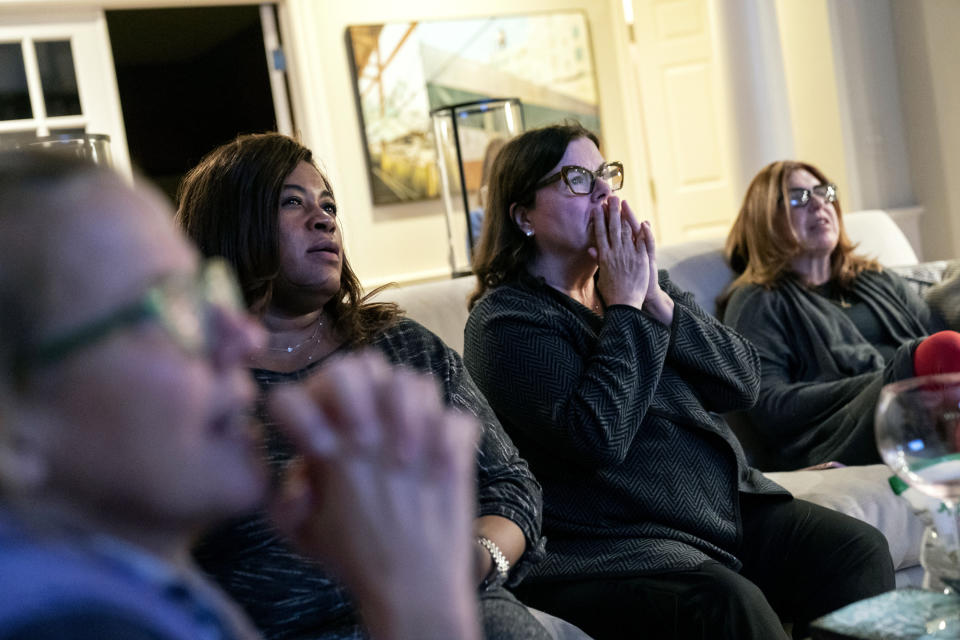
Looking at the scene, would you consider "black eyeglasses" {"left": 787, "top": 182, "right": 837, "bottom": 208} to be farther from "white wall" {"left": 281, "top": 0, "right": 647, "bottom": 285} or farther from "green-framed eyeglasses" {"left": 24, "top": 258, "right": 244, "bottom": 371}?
"white wall" {"left": 281, "top": 0, "right": 647, "bottom": 285}

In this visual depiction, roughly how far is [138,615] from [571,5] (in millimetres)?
5603

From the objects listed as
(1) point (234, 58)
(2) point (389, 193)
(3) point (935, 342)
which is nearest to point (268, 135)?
(3) point (935, 342)

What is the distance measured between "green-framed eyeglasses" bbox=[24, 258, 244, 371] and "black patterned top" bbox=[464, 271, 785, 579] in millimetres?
1261

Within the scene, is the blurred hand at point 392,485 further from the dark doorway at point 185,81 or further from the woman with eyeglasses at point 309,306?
the dark doorway at point 185,81

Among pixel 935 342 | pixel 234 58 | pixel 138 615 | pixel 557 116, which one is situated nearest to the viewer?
pixel 138 615

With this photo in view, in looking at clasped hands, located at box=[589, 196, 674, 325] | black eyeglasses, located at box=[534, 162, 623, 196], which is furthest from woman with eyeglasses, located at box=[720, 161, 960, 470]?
black eyeglasses, located at box=[534, 162, 623, 196]

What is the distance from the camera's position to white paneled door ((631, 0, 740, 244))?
18.6ft

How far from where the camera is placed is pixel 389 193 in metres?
5.17

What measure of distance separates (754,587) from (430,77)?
4061mm

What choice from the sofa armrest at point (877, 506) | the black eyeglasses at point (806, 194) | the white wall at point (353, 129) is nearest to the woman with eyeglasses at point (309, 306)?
the sofa armrest at point (877, 506)

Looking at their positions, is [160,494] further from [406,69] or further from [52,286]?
[406,69]

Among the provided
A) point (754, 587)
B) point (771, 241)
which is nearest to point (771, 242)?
point (771, 241)

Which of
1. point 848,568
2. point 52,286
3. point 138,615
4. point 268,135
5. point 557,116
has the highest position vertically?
point 557,116

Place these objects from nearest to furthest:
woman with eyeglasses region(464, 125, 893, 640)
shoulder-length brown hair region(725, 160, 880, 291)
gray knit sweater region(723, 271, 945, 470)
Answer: woman with eyeglasses region(464, 125, 893, 640) → gray knit sweater region(723, 271, 945, 470) → shoulder-length brown hair region(725, 160, 880, 291)
